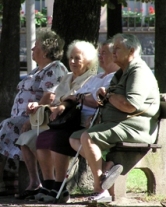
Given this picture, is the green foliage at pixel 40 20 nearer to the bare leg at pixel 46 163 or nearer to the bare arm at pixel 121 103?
the bare leg at pixel 46 163

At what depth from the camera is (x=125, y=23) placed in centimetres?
3875

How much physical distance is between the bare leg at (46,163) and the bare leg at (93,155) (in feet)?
2.04

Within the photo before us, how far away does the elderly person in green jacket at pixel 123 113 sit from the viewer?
6953 mm

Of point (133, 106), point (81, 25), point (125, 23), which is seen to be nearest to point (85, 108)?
point (133, 106)

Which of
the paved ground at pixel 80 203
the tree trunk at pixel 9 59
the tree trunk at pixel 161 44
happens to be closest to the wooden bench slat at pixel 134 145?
the paved ground at pixel 80 203

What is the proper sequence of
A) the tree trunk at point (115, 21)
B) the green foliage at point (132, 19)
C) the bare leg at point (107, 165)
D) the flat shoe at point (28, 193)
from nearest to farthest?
1. the bare leg at point (107, 165)
2. the flat shoe at point (28, 193)
3. the tree trunk at point (115, 21)
4. the green foliage at point (132, 19)

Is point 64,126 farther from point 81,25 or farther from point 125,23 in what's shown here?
point 125,23

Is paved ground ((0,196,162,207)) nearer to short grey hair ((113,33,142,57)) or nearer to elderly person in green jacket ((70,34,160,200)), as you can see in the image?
elderly person in green jacket ((70,34,160,200))

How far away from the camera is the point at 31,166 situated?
778 centimetres

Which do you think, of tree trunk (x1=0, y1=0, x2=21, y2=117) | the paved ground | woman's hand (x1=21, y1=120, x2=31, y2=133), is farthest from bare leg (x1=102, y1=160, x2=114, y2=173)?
tree trunk (x1=0, y1=0, x2=21, y2=117)

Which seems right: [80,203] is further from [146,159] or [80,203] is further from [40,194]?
[146,159]

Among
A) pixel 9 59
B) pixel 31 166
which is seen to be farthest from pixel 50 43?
pixel 9 59

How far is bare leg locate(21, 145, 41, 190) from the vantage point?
7.77 m

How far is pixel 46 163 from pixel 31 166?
13.0 inches
